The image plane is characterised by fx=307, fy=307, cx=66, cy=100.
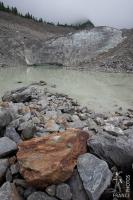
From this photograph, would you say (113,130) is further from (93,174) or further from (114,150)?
(93,174)

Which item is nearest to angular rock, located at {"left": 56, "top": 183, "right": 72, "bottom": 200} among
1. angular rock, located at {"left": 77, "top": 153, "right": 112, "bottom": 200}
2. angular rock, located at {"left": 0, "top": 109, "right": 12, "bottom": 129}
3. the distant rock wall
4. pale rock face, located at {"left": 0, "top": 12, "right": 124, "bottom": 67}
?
angular rock, located at {"left": 77, "top": 153, "right": 112, "bottom": 200}

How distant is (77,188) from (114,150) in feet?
3.68

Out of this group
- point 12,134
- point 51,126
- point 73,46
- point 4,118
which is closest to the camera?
point 12,134

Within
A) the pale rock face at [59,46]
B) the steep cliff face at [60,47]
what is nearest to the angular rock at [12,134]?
the steep cliff face at [60,47]

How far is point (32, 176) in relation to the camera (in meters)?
5.44

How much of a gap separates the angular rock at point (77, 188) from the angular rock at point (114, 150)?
2.59 ft

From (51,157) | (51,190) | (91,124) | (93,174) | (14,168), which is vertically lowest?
(91,124)

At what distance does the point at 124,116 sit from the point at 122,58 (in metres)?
32.8

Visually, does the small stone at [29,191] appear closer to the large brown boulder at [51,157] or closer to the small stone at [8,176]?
the large brown boulder at [51,157]

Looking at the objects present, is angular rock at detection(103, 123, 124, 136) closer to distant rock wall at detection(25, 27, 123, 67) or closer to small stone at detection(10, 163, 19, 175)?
small stone at detection(10, 163, 19, 175)

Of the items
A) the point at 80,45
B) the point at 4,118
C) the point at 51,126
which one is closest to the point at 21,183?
the point at 4,118

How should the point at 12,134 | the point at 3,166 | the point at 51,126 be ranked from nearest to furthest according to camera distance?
the point at 3,166, the point at 12,134, the point at 51,126

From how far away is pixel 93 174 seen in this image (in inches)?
215

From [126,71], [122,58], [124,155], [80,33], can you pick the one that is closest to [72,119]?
[124,155]
